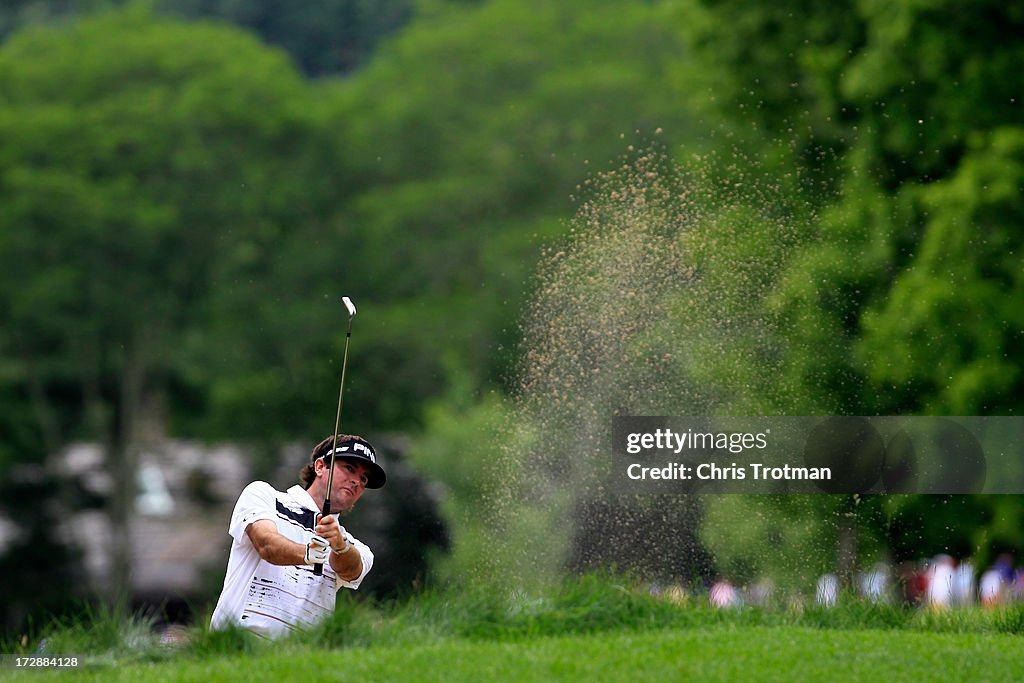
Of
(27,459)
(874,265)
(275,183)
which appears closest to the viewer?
(874,265)

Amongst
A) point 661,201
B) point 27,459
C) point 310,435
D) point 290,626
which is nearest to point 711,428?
point 661,201

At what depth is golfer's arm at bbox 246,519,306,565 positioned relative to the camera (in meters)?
6.27

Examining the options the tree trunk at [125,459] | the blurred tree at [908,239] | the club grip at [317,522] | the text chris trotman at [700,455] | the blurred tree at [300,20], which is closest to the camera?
the club grip at [317,522]

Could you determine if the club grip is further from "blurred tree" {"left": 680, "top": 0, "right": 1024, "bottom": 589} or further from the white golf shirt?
"blurred tree" {"left": 680, "top": 0, "right": 1024, "bottom": 589}

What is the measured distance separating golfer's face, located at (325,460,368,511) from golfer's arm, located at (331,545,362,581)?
278mm

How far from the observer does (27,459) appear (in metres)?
32.7

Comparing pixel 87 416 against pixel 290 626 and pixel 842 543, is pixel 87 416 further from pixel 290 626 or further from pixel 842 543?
pixel 290 626

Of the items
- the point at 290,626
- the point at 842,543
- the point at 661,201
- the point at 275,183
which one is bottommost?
the point at 290,626

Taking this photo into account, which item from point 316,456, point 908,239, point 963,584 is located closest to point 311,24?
point 908,239

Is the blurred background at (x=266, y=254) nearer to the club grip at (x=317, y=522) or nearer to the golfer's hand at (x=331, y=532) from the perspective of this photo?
the club grip at (x=317, y=522)

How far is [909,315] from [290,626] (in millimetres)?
10209

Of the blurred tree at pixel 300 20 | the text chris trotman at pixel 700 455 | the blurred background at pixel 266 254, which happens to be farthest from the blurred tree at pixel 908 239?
the blurred tree at pixel 300 20

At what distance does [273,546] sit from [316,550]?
0.54 feet

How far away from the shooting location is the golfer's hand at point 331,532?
6.25 meters
